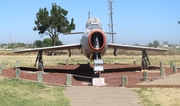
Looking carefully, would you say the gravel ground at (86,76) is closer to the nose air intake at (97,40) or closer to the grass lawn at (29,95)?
the nose air intake at (97,40)

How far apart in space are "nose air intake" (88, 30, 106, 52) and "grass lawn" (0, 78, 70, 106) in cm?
360

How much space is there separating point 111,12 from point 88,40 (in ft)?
162

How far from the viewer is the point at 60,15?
59.0 m

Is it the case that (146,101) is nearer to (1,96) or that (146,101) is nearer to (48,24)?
(1,96)

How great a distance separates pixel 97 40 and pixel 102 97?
5.33 meters

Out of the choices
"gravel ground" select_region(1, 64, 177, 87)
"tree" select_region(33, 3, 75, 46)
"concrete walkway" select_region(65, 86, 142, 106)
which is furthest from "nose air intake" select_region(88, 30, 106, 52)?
"tree" select_region(33, 3, 75, 46)

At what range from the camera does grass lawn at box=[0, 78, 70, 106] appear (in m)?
8.80

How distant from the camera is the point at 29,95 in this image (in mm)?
10203

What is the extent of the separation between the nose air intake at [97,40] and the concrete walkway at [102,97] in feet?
10.8

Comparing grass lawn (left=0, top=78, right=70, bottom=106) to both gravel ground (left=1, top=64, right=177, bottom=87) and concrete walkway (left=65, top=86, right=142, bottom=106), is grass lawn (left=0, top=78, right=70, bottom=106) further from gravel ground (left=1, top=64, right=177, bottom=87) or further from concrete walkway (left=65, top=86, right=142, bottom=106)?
gravel ground (left=1, top=64, right=177, bottom=87)

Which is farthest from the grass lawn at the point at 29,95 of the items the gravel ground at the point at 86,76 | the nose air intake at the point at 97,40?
the nose air intake at the point at 97,40

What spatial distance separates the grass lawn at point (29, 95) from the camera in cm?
880

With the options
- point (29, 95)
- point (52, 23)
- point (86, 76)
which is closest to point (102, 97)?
point (29, 95)

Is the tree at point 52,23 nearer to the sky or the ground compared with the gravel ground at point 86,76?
nearer to the sky
